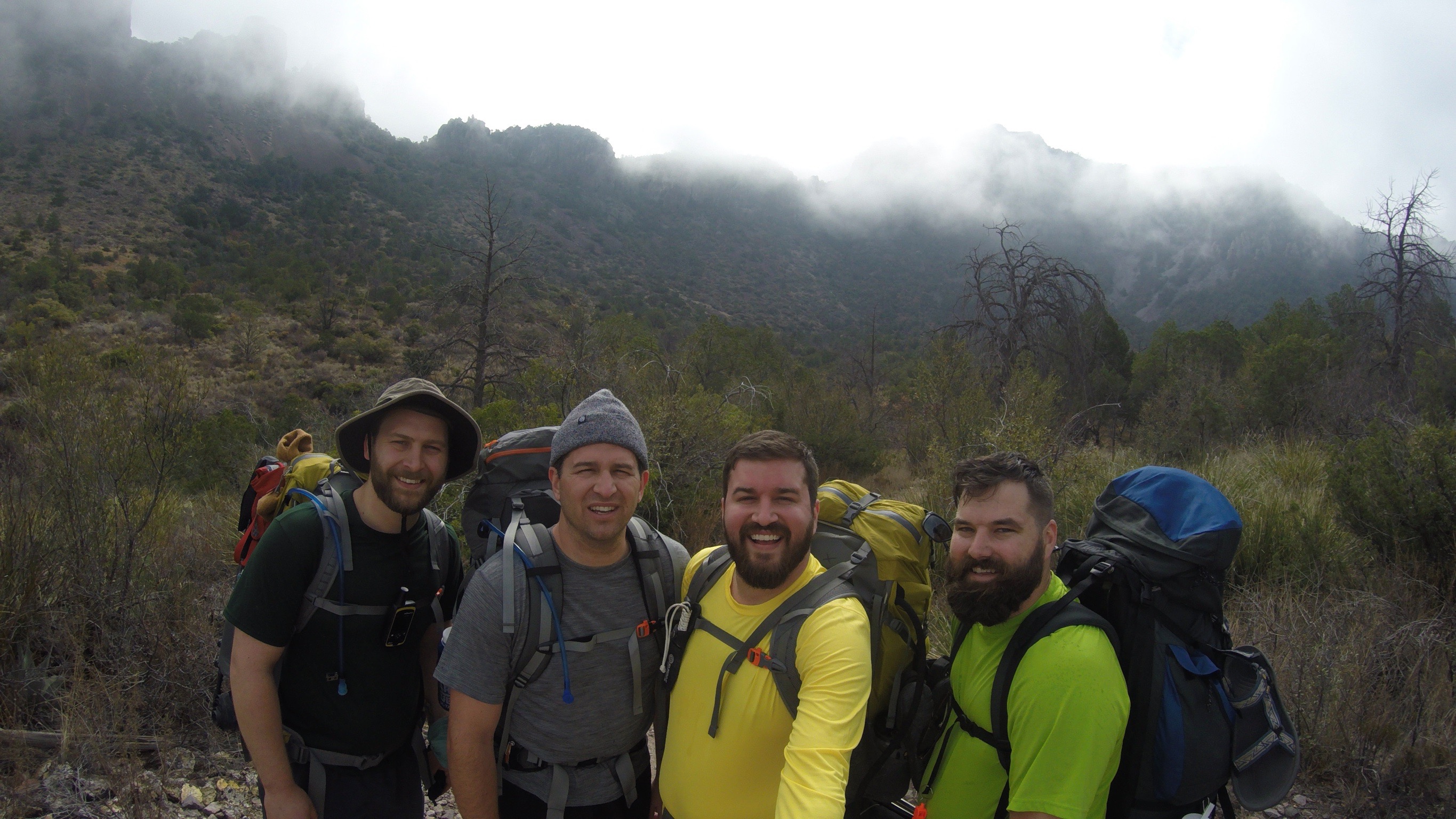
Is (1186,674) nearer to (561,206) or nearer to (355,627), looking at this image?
(355,627)

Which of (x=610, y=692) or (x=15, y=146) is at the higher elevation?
(x=15, y=146)

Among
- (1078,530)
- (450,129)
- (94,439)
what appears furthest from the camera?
(450,129)

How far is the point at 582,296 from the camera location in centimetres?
3550

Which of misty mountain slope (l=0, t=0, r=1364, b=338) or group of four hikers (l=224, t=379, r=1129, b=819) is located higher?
misty mountain slope (l=0, t=0, r=1364, b=338)

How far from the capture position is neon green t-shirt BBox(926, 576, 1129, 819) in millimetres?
1456

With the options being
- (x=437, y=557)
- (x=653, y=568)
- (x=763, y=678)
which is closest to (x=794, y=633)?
(x=763, y=678)

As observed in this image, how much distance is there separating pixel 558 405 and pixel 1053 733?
23.1 ft

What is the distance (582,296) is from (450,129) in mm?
53796

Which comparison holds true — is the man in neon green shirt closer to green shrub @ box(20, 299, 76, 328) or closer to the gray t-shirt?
the gray t-shirt

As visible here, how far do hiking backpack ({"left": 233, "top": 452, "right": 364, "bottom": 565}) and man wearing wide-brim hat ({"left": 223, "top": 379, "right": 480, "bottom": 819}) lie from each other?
1.00 feet

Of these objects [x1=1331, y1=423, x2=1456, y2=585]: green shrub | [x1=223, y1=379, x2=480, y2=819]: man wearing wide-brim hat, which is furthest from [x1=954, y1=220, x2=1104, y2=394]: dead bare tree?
[x1=223, y1=379, x2=480, y2=819]: man wearing wide-brim hat

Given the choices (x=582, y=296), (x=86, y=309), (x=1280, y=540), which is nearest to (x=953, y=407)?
(x=1280, y=540)

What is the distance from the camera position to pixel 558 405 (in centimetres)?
786

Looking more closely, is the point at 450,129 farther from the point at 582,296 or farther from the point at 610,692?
the point at 610,692
